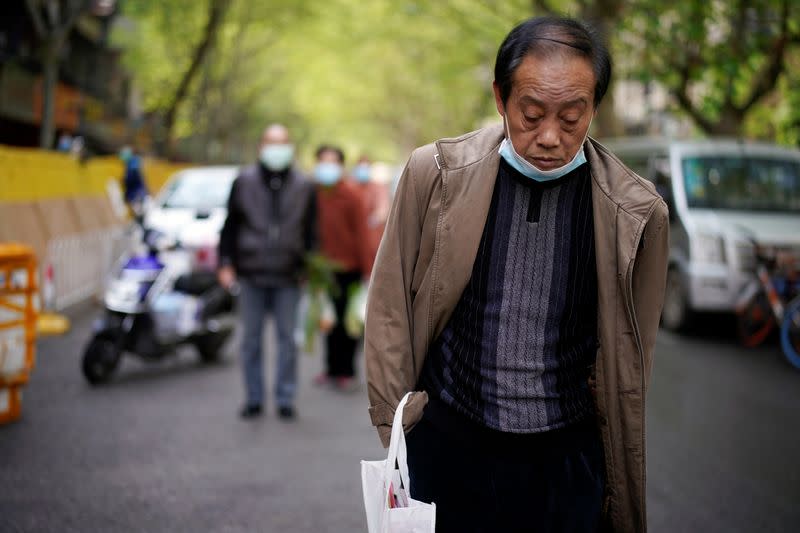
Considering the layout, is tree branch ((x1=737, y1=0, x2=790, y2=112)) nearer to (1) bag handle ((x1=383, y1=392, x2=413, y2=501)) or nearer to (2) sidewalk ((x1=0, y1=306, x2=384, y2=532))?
(2) sidewalk ((x1=0, y1=306, x2=384, y2=532))

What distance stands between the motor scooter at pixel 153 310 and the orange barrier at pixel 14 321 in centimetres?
134

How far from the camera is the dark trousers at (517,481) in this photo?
2.49 metres

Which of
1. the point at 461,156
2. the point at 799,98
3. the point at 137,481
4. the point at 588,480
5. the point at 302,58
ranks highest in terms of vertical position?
the point at 302,58

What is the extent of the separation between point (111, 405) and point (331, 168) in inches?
99.3

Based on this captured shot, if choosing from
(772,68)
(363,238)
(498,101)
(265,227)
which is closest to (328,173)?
(363,238)

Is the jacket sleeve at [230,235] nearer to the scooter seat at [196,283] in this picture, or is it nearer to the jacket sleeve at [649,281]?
the scooter seat at [196,283]

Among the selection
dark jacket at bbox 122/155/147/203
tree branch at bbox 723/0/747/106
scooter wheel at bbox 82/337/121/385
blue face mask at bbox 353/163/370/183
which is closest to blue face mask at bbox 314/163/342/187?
scooter wheel at bbox 82/337/121/385

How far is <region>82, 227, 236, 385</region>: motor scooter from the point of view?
7.88m

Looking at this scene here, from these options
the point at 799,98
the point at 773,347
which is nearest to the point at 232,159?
the point at 799,98

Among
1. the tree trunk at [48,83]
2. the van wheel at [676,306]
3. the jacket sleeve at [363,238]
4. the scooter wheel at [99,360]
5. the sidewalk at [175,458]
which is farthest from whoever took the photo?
the tree trunk at [48,83]

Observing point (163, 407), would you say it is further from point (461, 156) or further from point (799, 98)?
point (799, 98)

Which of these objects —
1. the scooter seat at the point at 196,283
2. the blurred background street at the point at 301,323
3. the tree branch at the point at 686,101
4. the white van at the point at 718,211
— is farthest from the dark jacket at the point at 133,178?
the tree branch at the point at 686,101

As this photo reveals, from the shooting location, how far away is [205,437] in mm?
6336

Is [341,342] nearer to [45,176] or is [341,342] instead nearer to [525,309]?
[525,309]
